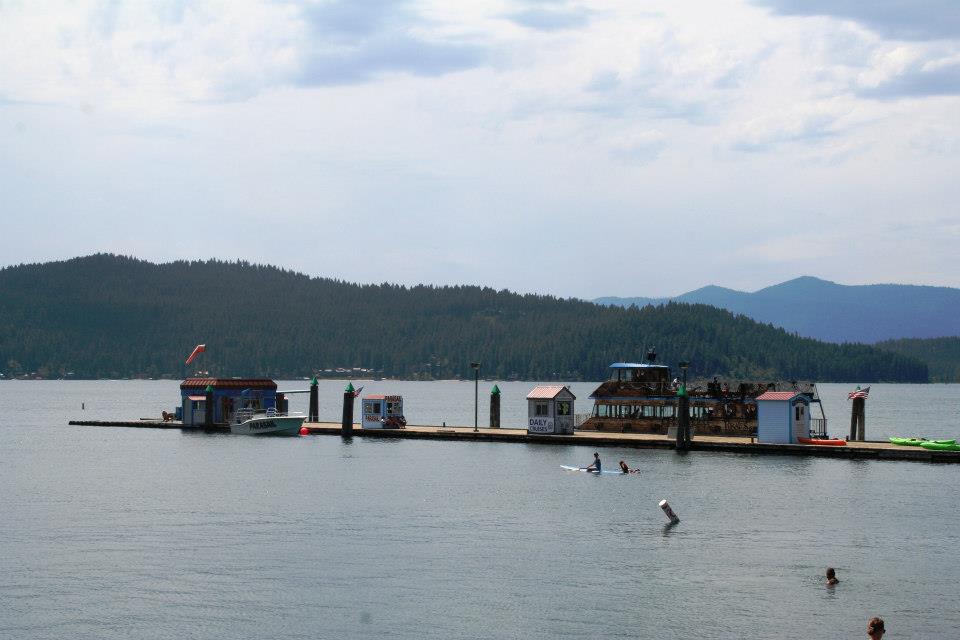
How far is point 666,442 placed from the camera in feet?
278

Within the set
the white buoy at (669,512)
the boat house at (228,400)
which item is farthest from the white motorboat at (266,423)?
the white buoy at (669,512)

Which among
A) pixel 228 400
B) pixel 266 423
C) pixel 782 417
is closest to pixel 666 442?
pixel 782 417

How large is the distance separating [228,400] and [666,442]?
43.5 metres

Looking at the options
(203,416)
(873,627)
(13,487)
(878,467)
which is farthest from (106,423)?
(873,627)

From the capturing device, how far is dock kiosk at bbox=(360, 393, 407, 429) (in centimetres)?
10100

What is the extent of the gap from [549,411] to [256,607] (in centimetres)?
5323

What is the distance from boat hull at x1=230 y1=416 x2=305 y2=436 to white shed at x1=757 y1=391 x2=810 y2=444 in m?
41.6

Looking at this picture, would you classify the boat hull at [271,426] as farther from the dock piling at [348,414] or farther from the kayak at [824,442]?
the kayak at [824,442]

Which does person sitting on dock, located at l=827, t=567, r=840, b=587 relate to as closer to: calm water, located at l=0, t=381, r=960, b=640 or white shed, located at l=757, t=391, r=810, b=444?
calm water, located at l=0, t=381, r=960, b=640

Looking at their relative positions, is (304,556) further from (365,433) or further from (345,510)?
(365,433)

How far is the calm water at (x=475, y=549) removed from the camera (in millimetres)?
39375

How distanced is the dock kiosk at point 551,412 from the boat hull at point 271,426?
23212 mm

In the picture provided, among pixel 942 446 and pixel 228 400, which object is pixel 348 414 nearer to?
pixel 228 400

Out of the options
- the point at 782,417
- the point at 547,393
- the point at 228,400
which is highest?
the point at 547,393
